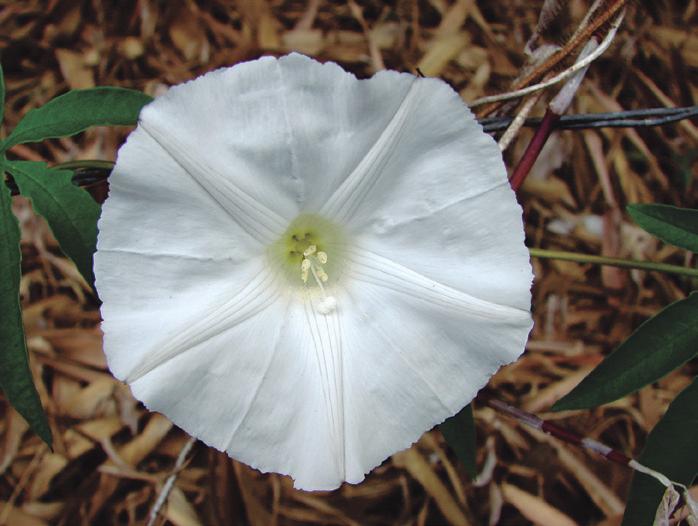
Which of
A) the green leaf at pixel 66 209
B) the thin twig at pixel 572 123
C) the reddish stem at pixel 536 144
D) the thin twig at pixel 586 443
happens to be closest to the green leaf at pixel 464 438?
the thin twig at pixel 586 443

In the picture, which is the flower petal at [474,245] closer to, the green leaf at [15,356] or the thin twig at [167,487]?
the green leaf at [15,356]

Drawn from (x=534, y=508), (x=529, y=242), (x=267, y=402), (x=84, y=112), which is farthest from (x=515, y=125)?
(x=534, y=508)

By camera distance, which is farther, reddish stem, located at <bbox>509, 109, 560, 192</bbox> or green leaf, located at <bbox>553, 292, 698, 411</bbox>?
reddish stem, located at <bbox>509, 109, 560, 192</bbox>

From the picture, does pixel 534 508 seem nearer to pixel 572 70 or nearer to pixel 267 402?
pixel 267 402

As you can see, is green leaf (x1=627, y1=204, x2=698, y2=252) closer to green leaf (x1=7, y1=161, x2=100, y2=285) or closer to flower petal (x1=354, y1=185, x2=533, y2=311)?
flower petal (x1=354, y1=185, x2=533, y2=311)

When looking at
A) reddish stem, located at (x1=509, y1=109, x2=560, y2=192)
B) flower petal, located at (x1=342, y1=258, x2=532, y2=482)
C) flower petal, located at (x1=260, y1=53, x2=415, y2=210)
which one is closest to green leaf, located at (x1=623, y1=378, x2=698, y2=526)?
flower petal, located at (x1=342, y1=258, x2=532, y2=482)
